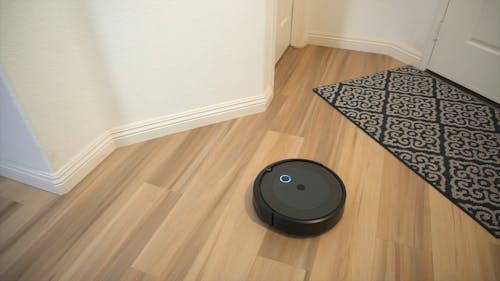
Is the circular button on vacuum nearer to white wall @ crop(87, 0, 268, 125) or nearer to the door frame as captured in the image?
white wall @ crop(87, 0, 268, 125)

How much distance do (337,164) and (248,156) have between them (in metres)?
0.43

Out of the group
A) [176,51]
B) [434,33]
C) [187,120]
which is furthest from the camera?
[434,33]

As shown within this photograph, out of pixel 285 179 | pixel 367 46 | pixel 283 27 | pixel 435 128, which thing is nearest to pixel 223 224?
pixel 285 179

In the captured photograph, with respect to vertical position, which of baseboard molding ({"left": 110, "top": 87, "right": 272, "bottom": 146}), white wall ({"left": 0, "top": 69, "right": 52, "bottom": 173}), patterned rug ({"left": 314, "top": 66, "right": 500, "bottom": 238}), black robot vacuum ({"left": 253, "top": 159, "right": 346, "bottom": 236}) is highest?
white wall ({"left": 0, "top": 69, "right": 52, "bottom": 173})

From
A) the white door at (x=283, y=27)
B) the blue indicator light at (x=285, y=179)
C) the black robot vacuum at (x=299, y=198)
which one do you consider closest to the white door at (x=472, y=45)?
the white door at (x=283, y=27)

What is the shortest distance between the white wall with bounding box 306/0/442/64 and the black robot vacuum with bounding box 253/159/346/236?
1541mm

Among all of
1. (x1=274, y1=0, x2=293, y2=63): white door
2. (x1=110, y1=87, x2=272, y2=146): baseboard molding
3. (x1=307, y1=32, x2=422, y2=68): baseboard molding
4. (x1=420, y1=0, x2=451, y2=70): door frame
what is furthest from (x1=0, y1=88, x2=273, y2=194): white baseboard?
(x1=420, y1=0, x2=451, y2=70): door frame

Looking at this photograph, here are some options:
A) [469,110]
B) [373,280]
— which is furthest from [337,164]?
[469,110]

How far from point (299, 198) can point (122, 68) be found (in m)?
0.96

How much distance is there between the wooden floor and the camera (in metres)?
1.10

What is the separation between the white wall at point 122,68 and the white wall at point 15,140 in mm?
26

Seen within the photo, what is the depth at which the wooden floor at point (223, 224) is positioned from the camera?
110cm

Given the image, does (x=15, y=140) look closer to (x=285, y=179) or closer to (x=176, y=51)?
(x=176, y=51)

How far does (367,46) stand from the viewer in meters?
2.57
